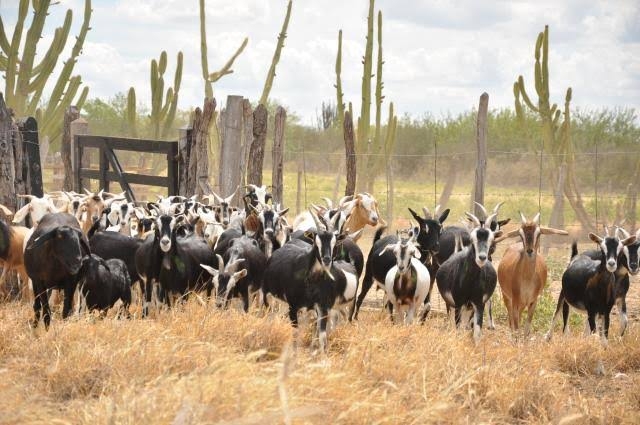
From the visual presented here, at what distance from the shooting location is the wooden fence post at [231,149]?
51.5 ft

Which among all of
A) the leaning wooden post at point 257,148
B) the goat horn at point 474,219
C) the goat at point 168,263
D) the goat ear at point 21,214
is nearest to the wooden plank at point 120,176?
the leaning wooden post at point 257,148

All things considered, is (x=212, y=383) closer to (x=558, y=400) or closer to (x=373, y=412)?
(x=373, y=412)

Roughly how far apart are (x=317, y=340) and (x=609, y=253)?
348 cm

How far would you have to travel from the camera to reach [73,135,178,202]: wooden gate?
53.7 feet

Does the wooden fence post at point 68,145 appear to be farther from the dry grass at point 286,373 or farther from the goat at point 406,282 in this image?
the goat at point 406,282

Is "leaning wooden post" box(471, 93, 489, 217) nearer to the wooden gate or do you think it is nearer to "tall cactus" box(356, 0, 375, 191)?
the wooden gate

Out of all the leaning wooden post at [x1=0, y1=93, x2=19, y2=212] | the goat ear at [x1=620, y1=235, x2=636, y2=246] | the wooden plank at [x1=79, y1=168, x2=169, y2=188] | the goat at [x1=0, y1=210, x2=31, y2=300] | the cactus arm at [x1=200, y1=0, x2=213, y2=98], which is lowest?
the goat at [x1=0, y1=210, x2=31, y2=300]

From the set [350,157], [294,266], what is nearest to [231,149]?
[350,157]

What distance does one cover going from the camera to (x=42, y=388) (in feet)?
23.4

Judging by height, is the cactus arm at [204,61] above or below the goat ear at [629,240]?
above

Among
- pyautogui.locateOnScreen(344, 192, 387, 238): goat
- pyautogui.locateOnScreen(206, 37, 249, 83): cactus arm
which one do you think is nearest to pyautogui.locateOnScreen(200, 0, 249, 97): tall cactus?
pyautogui.locateOnScreen(206, 37, 249, 83): cactus arm

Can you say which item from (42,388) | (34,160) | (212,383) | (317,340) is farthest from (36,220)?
(212,383)

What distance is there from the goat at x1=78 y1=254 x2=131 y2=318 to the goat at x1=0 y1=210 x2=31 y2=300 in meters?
1.44

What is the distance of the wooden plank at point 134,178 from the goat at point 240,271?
15.4 ft
